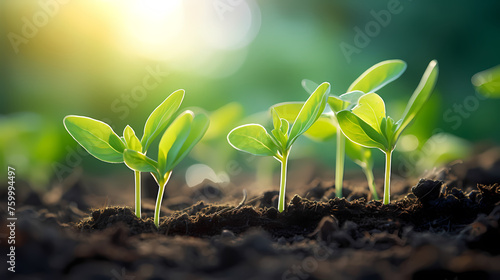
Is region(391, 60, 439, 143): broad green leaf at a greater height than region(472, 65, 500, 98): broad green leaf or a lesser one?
lesser

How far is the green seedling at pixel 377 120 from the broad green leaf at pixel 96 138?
0.54 meters

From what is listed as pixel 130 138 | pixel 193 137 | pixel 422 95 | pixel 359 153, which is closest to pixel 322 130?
pixel 359 153

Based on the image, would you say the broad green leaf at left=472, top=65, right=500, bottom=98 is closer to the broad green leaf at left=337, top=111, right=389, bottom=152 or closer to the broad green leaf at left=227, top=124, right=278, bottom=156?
the broad green leaf at left=337, top=111, right=389, bottom=152

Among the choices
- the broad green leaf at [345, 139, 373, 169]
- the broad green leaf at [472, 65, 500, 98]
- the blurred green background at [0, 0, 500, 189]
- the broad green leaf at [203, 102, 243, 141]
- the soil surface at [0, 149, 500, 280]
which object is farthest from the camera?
the blurred green background at [0, 0, 500, 189]

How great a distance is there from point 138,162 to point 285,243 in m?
0.37

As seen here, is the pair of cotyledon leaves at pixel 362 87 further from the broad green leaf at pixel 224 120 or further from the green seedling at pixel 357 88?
the broad green leaf at pixel 224 120

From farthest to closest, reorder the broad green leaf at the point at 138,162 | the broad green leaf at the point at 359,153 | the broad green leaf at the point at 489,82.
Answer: the broad green leaf at the point at 489,82 → the broad green leaf at the point at 359,153 → the broad green leaf at the point at 138,162

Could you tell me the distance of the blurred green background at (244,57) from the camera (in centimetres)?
262

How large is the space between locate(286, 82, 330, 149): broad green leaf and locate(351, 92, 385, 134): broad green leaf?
9 cm

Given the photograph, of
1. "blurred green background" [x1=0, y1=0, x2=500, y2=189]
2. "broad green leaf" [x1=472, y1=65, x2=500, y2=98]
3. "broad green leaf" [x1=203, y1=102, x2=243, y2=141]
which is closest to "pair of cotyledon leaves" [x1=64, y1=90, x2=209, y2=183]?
"broad green leaf" [x1=203, y1=102, x2=243, y2=141]

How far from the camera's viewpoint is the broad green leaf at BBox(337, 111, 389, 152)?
0.86 metres

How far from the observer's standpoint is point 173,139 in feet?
2.84

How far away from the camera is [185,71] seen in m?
2.92

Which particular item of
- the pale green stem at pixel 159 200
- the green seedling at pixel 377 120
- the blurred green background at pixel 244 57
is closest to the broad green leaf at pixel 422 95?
the green seedling at pixel 377 120
